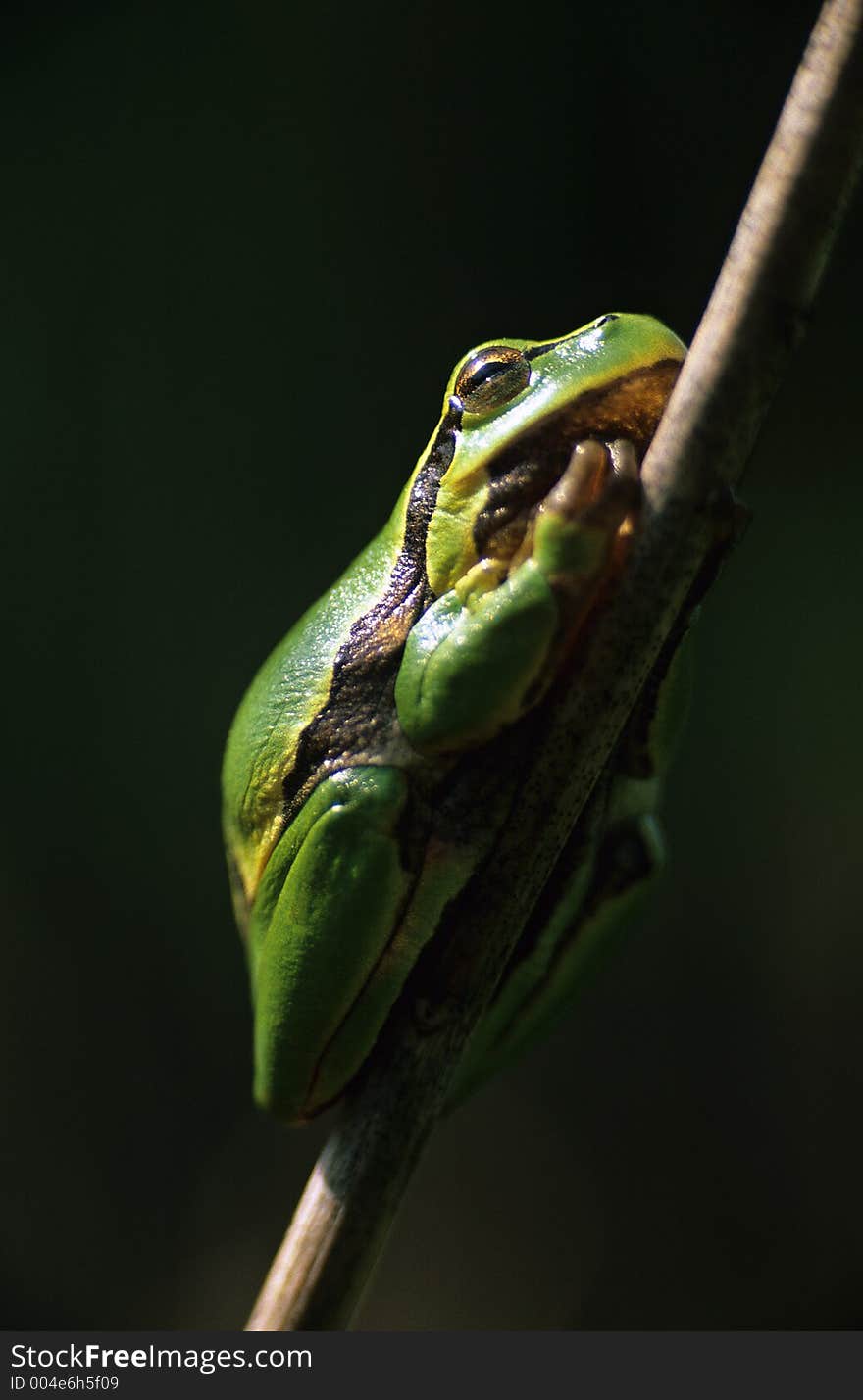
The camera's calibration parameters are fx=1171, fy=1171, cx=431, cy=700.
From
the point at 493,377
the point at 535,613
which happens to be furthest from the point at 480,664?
the point at 493,377

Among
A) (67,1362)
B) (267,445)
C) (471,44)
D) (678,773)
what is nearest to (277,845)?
(67,1362)

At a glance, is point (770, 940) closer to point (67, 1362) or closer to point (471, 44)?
point (67, 1362)

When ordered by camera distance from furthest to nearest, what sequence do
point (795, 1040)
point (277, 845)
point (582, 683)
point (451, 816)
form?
point (795, 1040)
point (277, 845)
point (451, 816)
point (582, 683)

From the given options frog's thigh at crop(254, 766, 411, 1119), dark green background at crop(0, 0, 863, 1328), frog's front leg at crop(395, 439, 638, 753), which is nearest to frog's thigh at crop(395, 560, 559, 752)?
frog's front leg at crop(395, 439, 638, 753)

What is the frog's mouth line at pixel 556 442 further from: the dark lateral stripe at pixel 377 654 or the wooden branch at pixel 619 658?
the wooden branch at pixel 619 658

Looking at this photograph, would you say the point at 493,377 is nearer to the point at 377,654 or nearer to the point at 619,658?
the point at 377,654

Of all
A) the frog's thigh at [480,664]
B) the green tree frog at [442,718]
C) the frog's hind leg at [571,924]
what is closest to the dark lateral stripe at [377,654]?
the green tree frog at [442,718]

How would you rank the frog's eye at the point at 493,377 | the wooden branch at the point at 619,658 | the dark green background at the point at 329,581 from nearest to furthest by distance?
1. the wooden branch at the point at 619,658
2. the frog's eye at the point at 493,377
3. the dark green background at the point at 329,581
